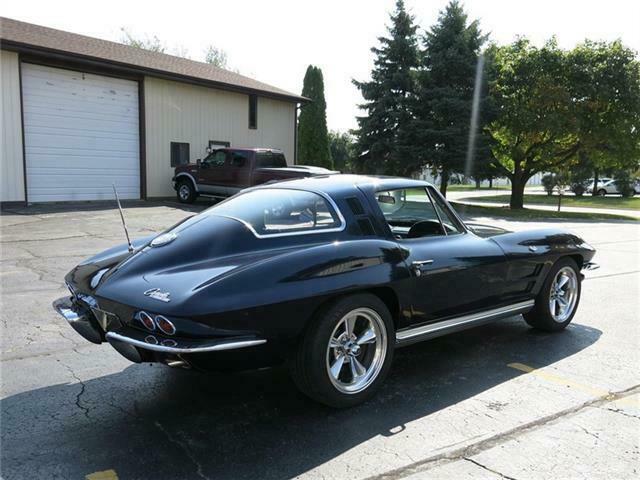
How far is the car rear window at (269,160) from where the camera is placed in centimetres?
1686

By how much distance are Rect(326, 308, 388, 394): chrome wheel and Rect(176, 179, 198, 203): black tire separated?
15.3m

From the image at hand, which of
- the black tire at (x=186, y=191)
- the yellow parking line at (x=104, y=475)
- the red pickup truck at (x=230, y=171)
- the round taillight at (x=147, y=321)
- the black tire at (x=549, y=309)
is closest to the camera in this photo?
the yellow parking line at (x=104, y=475)

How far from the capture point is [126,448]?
2822 mm

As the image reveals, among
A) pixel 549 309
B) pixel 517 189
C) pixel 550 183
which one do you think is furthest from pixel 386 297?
pixel 550 183

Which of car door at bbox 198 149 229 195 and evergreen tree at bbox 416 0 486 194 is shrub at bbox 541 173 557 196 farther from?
car door at bbox 198 149 229 195

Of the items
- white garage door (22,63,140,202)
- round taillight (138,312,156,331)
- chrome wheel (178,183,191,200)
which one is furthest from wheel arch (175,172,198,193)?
round taillight (138,312,156,331)

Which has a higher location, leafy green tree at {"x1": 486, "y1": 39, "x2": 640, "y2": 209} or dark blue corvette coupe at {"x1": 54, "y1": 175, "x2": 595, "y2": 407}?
leafy green tree at {"x1": 486, "y1": 39, "x2": 640, "y2": 209}

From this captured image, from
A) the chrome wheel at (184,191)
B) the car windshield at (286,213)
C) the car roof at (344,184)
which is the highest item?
the car roof at (344,184)

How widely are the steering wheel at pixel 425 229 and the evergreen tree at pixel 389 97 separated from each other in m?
21.7

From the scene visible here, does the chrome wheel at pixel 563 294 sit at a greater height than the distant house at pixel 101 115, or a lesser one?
lesser

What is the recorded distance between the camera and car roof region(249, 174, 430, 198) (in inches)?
150

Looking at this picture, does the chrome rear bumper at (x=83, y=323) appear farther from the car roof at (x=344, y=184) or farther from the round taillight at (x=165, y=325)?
the car roof at (x=344, y=184)

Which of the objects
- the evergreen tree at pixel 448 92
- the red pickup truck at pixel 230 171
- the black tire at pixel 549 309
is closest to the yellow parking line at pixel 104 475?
the black tire at pixel 549 309

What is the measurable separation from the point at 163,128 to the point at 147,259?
17524 mm
